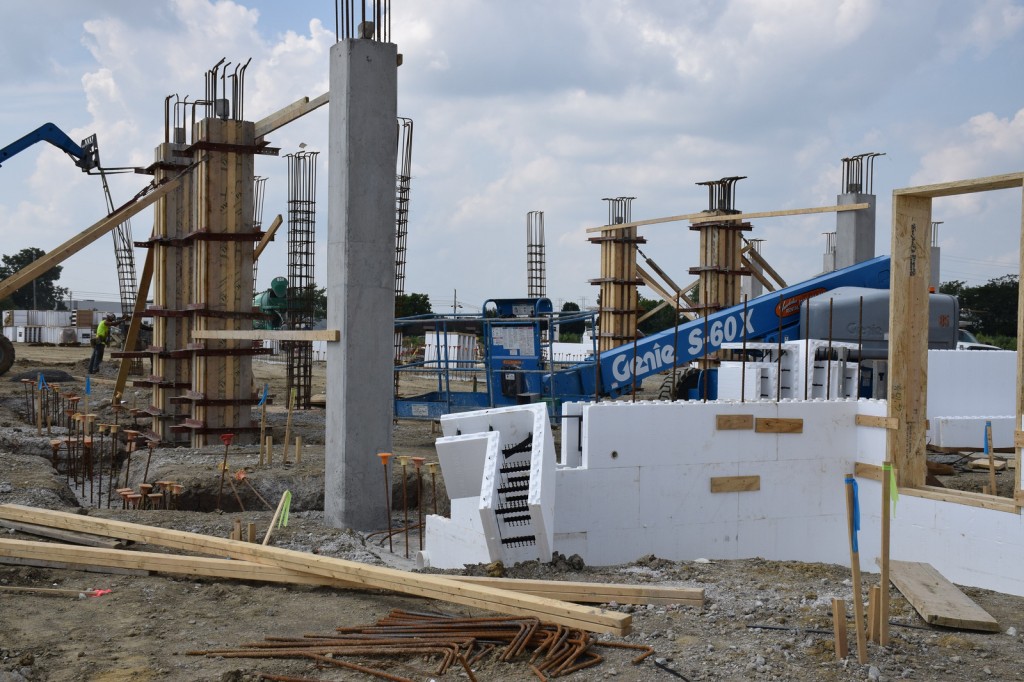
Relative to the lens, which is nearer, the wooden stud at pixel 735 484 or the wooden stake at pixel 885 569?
the wooden stake at pixel 885 569

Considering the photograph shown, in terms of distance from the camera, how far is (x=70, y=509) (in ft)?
35.3

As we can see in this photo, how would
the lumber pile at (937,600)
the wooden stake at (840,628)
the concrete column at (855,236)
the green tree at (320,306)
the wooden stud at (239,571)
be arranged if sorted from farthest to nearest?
1. the green tree at (320,306)
2. the concrete column at (855,236)
3. the wooden stud at (239,571)
4. the lumber pile at (937,600)
5. the wooden stake at (840,628)

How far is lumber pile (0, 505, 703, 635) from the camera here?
6492mm

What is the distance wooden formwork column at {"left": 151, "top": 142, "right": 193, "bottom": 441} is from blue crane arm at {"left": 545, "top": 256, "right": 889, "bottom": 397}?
281 inches

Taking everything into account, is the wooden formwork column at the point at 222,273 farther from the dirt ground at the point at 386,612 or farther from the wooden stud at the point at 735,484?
the wooden stud at the point at 735,484

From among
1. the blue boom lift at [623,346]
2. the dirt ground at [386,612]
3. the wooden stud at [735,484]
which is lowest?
the dirt ground at [386,612]

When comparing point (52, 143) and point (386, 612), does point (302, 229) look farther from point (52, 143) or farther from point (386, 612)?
point (386, 612)

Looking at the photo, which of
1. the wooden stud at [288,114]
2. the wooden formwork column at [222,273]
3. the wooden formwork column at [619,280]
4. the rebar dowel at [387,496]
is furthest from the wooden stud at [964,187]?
the wooden formwork column at [619,280]

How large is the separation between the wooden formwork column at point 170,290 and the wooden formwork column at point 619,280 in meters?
10.6

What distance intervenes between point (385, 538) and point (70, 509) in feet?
11.1

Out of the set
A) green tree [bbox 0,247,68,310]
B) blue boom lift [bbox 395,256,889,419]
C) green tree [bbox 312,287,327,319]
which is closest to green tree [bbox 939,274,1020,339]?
green tree [bbox 312,287,327,319]

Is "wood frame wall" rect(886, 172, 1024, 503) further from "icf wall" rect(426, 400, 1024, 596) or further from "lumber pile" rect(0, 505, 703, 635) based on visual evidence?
"lumber pile" rect(0, 505, 703, 635)

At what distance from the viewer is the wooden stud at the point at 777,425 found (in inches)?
421

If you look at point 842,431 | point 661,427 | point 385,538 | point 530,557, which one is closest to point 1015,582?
point 842,431
